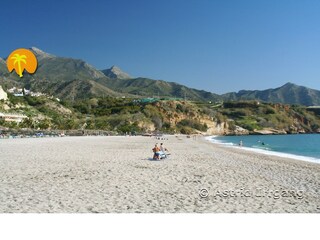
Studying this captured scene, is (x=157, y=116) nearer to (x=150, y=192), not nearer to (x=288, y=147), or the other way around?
(x=288, y=147)

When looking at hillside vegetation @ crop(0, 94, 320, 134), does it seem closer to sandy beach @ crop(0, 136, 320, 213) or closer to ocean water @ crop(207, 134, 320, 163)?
ocean water @ crop(207, 134, 320, 163)

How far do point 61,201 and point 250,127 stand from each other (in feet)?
427

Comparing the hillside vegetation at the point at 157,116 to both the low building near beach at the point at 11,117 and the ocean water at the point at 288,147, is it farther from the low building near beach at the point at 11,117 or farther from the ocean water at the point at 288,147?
the ocean water at the point at 288,147

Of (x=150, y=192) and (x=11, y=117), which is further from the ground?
(x=11, y=117)

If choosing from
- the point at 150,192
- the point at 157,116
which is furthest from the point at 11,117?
the point at 150,192

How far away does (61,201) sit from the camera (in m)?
7.50

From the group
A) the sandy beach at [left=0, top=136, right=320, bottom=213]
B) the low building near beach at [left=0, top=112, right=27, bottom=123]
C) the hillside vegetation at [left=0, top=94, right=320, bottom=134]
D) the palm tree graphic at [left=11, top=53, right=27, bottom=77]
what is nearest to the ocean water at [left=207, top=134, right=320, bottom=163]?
the sandy beach at [left=0, top=136, right=320, bottom=213]

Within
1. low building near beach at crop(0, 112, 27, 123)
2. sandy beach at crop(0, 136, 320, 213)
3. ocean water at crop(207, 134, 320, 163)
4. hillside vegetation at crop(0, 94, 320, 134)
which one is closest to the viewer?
sandy beach at crop(0, 136, 320, 213)

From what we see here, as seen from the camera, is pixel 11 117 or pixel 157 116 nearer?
pixel 11 117

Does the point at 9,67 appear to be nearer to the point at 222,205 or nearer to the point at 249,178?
the point at 222,205

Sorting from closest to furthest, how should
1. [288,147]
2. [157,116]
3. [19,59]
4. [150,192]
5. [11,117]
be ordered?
[19,59] → [150,192] → [288,147] → [11,117] → [157,116]

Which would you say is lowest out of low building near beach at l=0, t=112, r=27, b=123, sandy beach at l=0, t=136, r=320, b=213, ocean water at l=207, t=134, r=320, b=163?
ocean water at l=207, t=134, r=320, b=163

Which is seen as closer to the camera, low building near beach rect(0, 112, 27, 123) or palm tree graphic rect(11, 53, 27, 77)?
palm tree graphic rect(11, 53, 27, 77)
